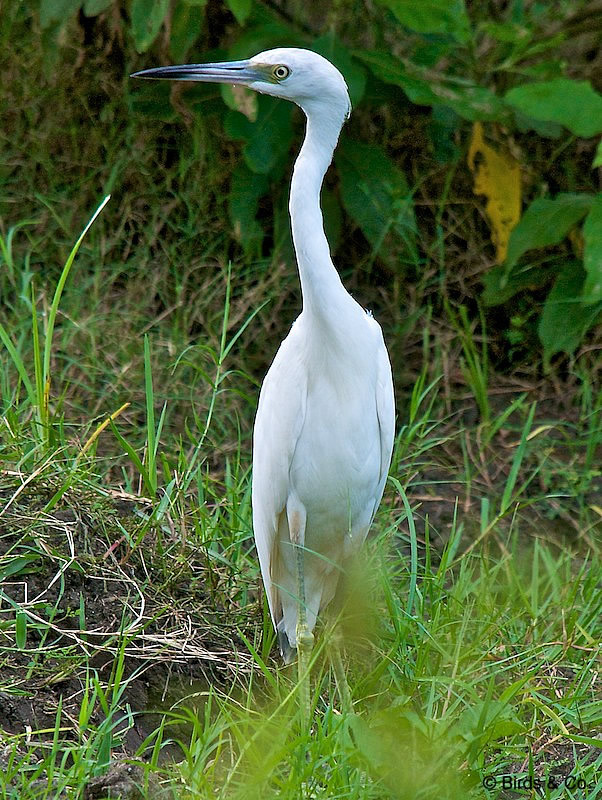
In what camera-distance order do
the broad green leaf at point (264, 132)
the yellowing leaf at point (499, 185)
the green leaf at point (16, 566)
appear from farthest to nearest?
the yellowing leaf at point (499, 185), the broad green leaf at point (264, 132), the green leaf at point (16, 566)

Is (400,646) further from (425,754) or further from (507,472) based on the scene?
(507,472)

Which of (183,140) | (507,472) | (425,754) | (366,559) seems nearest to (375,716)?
(425,754)

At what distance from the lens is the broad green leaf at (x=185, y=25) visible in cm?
352

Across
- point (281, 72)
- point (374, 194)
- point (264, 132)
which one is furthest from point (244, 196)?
point (281, 72)

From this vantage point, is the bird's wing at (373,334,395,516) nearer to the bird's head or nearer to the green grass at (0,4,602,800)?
the green grass at (0,4,602,800)

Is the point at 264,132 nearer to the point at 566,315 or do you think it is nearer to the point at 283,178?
the point at 283,178

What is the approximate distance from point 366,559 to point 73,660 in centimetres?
87

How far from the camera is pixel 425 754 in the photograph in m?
2.15

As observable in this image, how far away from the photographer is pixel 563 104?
355cm

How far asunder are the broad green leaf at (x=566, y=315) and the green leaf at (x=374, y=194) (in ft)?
1.87

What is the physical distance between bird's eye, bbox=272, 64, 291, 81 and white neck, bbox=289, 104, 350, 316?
10 centimetres

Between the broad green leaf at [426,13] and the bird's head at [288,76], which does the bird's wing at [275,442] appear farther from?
the broad green leaf at [426,13]

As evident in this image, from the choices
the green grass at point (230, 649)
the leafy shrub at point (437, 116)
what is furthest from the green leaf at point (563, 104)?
the green grass at point (230, 649)

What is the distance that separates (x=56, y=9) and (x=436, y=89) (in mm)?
1343
